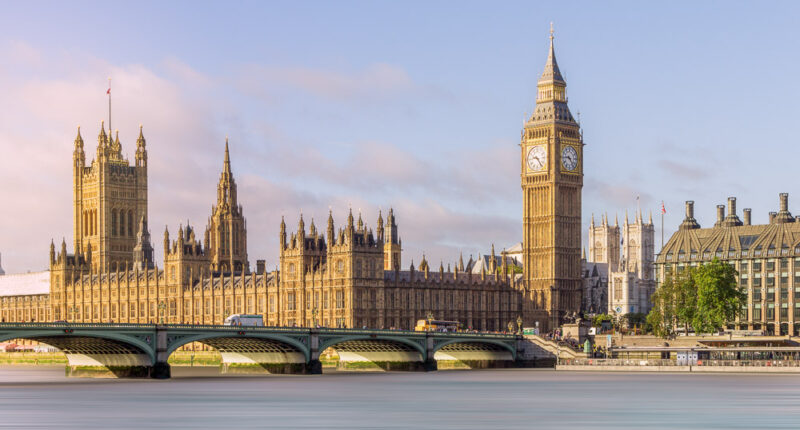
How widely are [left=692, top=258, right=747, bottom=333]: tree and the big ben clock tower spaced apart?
94.3ft

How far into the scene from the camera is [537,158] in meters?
173

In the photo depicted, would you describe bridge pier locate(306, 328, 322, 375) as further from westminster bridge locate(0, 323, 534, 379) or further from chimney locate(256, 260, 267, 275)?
chimney locate(256, 260, 267, 275)

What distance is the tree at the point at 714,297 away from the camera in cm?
14050

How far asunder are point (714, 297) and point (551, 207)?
33.7 meters

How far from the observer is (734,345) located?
438 ft

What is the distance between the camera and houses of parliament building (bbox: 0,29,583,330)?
6152 inches

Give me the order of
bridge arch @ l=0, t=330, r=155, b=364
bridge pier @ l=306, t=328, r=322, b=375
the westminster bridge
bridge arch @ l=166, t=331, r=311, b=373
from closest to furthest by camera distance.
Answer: bridge arch @ l=0, t=330, r=155, b=364 → the westminster bridge → bridge arch @ l=166, t=331, r=311, b=373 → bridge pier @ l=306, t=328, r=322, b=375

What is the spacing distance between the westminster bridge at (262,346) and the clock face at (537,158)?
130ft

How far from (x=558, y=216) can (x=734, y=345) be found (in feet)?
135

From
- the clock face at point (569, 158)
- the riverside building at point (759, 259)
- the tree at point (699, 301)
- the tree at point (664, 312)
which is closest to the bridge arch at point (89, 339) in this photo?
the tree at point (664, 312)

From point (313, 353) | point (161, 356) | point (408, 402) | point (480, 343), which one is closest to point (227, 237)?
point (480, 343)

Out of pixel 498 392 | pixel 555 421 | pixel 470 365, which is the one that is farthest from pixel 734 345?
pixel 555 421

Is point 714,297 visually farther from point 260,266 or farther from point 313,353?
point 260,266

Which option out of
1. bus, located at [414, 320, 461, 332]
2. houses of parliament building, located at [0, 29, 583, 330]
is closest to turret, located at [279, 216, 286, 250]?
houses of parliament building, located at [0, 29, 583, 330]
